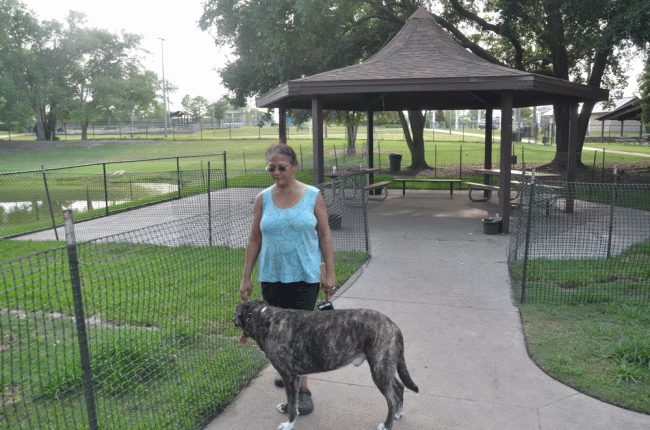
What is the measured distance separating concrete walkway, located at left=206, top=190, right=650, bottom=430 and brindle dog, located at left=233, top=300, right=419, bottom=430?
454mm

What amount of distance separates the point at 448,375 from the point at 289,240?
1834 mm

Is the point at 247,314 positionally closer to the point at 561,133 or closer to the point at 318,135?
the point at 318,135

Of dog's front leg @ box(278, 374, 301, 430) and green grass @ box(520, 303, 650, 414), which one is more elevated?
dog's front leg @ box(278, 374, 301, 430)

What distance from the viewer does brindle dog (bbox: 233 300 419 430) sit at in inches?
135

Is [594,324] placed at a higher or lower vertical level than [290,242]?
lower

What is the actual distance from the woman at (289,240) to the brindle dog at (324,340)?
0.26 meters

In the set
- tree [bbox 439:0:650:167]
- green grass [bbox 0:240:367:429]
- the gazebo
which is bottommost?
green grass [bbox 0:240:367:429]

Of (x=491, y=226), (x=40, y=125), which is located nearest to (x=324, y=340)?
(x=491, y=226)

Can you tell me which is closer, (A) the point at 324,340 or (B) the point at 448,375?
(A) the point at 324,340

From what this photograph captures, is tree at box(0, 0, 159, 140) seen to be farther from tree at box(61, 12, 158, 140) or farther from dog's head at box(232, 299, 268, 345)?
dog's head at box(232, 299, 268, 345)

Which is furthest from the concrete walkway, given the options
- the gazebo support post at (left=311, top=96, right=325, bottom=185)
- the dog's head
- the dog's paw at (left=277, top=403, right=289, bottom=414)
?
the gazebo support post at (left=311, top=96, right=325, bottom=185)

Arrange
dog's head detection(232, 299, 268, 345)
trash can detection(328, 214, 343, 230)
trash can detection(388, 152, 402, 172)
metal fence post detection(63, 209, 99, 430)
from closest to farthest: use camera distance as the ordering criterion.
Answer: metal fence post detection(63, 209, 99, 430) → dog's head detection(232, 299, 268, 345) → trash can detection(328, 214, 343, 230) → trash can detection(388, 152, 402, 172)

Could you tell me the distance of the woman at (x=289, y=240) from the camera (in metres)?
3.62

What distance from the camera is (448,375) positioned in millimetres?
4457
